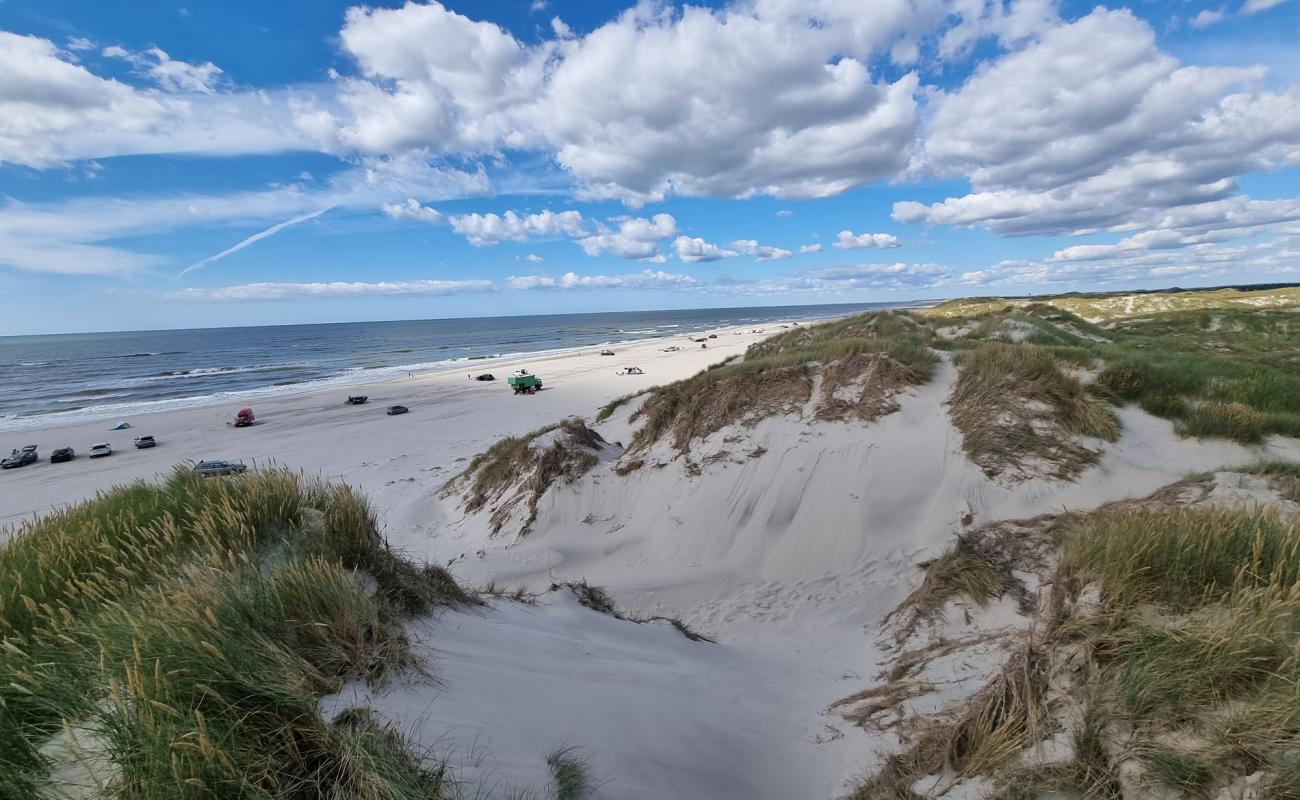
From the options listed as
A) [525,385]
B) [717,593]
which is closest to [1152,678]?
[717,593]

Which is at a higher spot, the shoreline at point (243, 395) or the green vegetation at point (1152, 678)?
the green vegetation at point (1152, 678)

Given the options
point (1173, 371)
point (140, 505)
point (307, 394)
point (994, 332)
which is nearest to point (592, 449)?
point (140, 505)

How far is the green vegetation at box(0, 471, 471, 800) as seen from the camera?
2.17 m

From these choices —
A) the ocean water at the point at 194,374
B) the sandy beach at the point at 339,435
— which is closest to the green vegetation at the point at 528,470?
the sandy beach at the point at 339,435

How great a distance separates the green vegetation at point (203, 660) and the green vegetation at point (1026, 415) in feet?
29.4

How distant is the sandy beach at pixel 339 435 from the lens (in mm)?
22266

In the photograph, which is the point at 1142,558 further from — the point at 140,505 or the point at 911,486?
the point at 140,505

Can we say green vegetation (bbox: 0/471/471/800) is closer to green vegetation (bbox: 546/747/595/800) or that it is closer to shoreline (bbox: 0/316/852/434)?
green vegetation (bbox: 546/747/595/800)

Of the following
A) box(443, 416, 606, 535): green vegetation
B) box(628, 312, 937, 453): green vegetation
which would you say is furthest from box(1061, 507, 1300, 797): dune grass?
box(443, 416, 606, 535): green vegetation

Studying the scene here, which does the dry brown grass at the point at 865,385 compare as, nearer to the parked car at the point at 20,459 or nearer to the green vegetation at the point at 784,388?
the green vegetation at the point at 784,388

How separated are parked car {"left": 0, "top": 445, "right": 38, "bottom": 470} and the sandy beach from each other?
0.50 metres

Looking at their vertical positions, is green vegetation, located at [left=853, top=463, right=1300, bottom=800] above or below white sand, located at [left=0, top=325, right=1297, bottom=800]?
above

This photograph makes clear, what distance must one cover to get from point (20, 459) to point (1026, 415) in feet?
140

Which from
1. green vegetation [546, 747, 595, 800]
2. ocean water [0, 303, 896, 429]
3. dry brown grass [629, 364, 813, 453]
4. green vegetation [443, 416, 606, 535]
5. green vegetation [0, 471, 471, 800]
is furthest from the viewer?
ocean water [0, 303, 896, 429]
